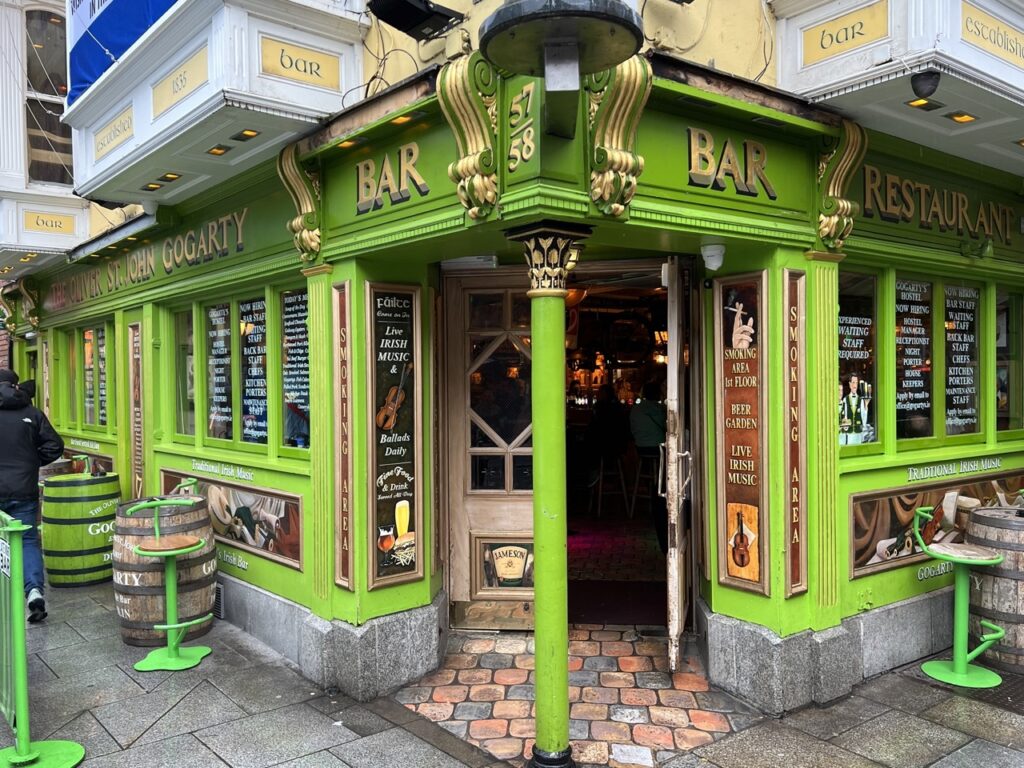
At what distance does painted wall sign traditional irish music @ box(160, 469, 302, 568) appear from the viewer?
5.55m

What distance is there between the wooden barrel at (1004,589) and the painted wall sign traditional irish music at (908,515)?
1.34 ft

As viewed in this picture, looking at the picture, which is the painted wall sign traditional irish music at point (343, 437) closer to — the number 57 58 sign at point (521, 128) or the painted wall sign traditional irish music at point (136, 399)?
the number 57 58 sign at point (521, 128)

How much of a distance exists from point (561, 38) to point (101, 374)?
29.1 feet

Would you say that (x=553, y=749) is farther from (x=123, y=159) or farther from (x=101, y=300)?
(x=101, y=300)

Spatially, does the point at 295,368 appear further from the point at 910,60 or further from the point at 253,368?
the point at 910,60

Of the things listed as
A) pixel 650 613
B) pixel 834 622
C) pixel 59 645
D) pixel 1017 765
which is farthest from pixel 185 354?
pixel 1017 765

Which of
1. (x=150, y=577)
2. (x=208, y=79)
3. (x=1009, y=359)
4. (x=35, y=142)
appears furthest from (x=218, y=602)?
(x=1009, y=359)

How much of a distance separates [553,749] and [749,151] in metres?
3.39

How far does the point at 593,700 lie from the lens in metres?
4.73

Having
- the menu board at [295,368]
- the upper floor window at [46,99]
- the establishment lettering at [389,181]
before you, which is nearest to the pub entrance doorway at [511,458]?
the menu board at [295,368]

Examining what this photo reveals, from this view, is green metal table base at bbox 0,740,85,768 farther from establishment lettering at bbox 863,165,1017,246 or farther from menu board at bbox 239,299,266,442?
establishment lettering at bbox 863,165,1017,246

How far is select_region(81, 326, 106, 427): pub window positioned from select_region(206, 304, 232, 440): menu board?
3.51 metres

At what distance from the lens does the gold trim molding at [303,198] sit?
4969 millimetres

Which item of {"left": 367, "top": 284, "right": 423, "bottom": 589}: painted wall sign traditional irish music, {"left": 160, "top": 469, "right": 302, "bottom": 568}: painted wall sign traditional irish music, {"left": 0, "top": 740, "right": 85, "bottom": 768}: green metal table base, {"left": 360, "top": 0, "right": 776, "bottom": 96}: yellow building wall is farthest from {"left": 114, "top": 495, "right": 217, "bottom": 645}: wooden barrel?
{"left": 360, "top": 0, "right": 776, "bottom": 96}: yellow building wall
